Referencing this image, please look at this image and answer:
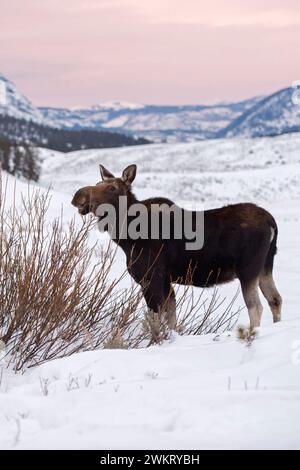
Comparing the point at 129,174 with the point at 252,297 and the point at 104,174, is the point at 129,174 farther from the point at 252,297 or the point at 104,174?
the point at 252,297

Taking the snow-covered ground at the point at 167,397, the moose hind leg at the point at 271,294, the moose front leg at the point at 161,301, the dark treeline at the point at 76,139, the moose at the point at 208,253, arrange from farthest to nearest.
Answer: the dark treeline at the point at 76,139 → the moose hind leg at the point at 271,294 → the moose at the point at 208,253 → the moose front leg at the point at 161,301 → the snow-covered ground at the point at 167,397

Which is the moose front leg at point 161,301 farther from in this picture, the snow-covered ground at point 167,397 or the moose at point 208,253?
the snow-covered ground at point 167,397

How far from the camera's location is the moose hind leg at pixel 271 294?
222 inches

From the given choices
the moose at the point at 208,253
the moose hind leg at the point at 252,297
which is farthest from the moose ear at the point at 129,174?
the moose hind leg at the point at 252,297

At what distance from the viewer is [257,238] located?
17.7 ft

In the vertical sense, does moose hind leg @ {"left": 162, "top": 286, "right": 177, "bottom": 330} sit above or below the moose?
below

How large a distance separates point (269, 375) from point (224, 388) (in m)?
0.32

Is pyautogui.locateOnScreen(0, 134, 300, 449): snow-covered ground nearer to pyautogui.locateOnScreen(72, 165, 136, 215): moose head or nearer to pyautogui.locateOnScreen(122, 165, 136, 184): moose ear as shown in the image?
pyautogui.locateOnScreen(72, 165, 136, 215): moose head

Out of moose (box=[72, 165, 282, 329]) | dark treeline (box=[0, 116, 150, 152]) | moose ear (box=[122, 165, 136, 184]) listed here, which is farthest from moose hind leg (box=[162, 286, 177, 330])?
dark treeline (box=[0, 116, 150, 152])

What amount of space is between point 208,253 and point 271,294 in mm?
804

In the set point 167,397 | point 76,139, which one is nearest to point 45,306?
point 167,397

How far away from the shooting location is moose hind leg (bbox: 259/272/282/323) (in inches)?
222

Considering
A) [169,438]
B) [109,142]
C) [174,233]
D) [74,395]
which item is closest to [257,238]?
[174,233]

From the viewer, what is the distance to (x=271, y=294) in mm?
5703
